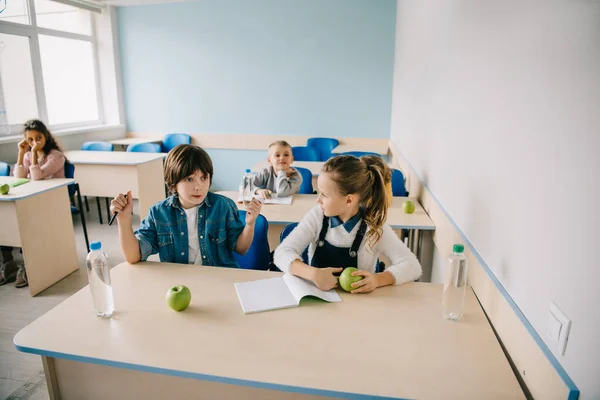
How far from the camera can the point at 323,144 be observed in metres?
5.36

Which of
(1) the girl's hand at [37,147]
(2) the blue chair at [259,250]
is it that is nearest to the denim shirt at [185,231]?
(2) the blue chair at [259,250]

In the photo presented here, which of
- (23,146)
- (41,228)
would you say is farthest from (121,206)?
(23,146)

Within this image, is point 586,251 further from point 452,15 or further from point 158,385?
point 452,15

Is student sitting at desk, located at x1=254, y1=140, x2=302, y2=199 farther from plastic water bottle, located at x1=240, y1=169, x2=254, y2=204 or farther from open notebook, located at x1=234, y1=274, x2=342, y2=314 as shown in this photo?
open notebook, located at x1=234, y1=274, x2=342, y2=314

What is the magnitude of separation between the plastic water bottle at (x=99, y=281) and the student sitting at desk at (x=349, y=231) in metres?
0.59

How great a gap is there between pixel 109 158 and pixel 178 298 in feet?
11.3

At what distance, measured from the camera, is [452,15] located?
2.00 meters

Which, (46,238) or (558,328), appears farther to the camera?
(46,238)

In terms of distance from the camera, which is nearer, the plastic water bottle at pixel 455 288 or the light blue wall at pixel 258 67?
the plastic water bottle at pixel 455 288

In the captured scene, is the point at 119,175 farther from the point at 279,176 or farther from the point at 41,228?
the point at 279,176

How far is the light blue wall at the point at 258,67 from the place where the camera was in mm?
5145

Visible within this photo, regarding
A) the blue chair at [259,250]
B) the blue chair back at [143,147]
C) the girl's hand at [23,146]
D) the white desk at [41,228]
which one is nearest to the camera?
the blue chair at [259,250]

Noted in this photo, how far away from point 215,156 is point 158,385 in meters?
5.02

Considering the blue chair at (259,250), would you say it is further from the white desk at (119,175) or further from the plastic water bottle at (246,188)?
the white desk at (119,175)
